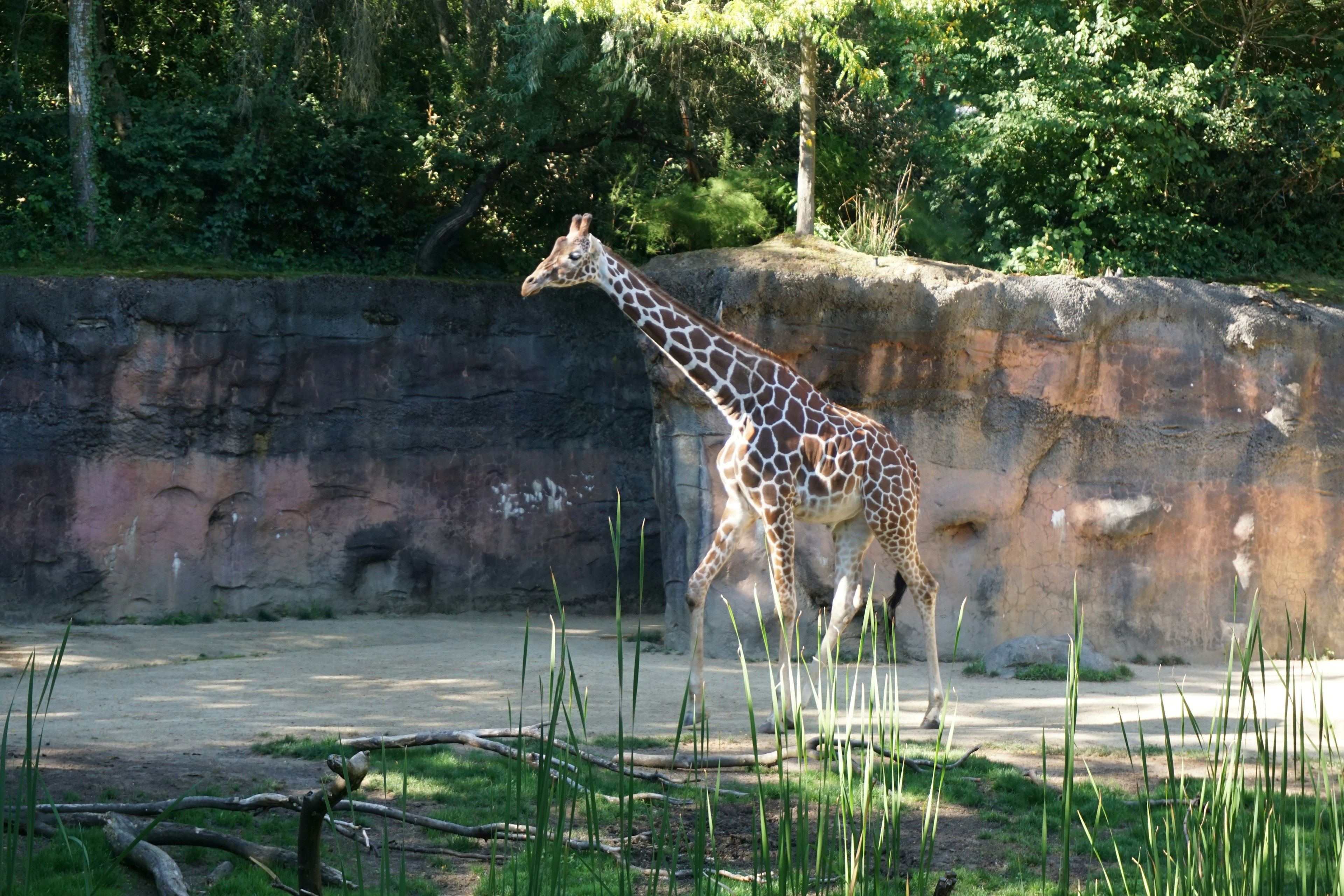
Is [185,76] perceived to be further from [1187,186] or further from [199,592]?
[1187,186]

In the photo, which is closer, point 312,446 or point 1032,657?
point 1032,657

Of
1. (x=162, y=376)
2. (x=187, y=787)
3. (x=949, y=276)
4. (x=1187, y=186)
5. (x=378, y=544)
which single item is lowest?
(x=187, y=787)

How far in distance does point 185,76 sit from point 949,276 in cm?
955

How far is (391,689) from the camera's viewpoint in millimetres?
8242

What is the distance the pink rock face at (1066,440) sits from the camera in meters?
10.7

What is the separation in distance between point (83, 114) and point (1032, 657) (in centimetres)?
1120

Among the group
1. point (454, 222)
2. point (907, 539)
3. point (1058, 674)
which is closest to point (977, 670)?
point (1058, 674)

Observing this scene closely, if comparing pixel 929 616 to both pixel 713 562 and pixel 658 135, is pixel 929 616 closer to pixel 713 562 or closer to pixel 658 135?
pixel 713 562

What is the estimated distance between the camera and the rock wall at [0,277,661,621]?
37.2ft

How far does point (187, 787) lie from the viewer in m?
5.43

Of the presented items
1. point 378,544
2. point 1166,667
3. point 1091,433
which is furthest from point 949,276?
point 378,544

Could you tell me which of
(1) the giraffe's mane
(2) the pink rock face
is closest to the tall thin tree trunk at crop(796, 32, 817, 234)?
(2) the pink rock face

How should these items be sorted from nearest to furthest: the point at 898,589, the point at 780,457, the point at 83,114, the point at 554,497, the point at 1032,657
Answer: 1. the point at 780,457
2. the point at 898,589
3. the point at 1032,657
4. the point at 554,497
5. the point at 83,114

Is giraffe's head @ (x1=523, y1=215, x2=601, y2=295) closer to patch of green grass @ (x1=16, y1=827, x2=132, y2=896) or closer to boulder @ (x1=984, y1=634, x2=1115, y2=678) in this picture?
patch of green grass @ (x1=16, y1=827, x2=132, y2=896)
